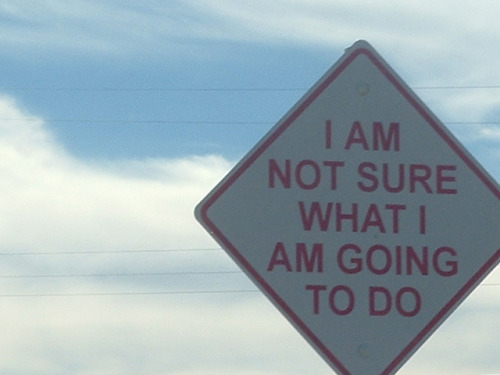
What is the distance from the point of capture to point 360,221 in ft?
12.3

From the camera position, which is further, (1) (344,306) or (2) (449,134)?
(2) (449,134)

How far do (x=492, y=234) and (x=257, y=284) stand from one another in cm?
87

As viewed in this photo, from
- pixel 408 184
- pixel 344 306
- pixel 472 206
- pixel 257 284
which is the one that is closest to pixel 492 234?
pixel 472 206

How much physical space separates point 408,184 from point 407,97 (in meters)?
0.34

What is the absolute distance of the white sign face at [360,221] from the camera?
12.1ft

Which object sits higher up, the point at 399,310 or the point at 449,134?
the point at 449,134

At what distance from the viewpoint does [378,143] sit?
3824mm

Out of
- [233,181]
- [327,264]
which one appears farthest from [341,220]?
[233,181]

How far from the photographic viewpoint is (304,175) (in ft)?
12.3

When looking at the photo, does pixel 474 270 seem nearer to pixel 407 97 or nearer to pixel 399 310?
pixel 399 310

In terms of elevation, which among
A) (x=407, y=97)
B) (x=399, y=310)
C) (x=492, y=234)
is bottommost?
(x=399, y=310)

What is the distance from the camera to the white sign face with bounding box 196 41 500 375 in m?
3.68

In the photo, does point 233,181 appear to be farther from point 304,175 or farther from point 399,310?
point 399,310

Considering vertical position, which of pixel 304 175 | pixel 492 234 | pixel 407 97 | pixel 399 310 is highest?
pixel 407 97
